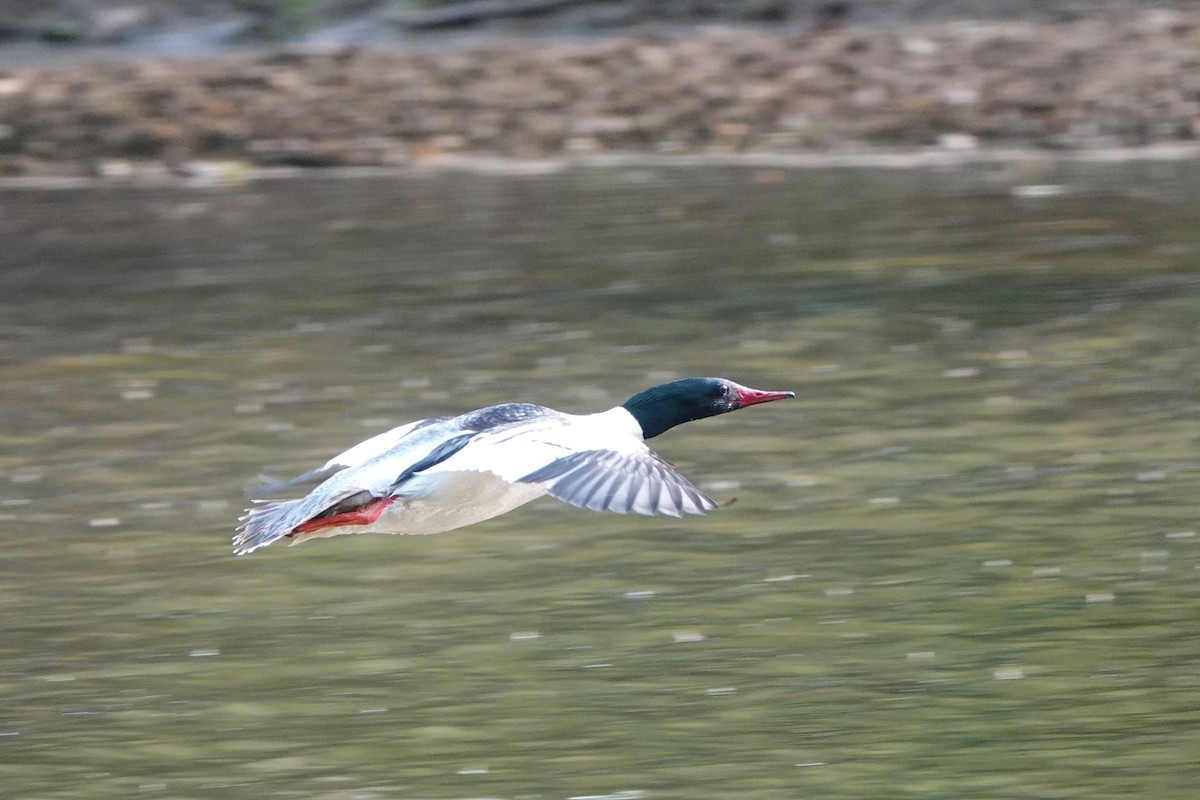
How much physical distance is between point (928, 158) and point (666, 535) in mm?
8676

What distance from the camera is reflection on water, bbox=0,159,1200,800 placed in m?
6.58

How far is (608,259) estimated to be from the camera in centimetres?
1433

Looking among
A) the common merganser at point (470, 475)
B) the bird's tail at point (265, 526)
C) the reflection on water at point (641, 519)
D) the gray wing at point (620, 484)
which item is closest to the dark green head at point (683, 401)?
the common merganser at point (470, 475)

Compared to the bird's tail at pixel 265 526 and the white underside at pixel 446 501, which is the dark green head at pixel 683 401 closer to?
the white underside at pixel 446 501

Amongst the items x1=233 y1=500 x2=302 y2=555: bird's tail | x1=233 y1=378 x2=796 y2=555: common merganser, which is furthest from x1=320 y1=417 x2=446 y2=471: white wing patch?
x1=233 y1=500 x2=302 y2=555: bird's tail

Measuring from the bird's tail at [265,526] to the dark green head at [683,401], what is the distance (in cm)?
121

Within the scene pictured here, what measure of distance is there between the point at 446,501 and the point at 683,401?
1172mm

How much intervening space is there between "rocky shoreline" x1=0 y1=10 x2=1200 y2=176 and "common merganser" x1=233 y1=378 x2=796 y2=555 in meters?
10.6

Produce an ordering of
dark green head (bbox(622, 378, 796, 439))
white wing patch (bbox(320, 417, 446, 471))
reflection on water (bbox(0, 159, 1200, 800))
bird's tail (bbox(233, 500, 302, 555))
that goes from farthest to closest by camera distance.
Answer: dark green head (bbox(622, 378, 796, 439)) < white wing patch (bbox(320, 417, 446, 471)) < bird's tail (bbox(233, 500, 302, 555)) < reflection on water (bbox(0, 159, 1200, 800))

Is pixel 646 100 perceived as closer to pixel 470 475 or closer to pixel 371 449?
pixel 371 449

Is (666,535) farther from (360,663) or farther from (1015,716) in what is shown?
(1015,716)

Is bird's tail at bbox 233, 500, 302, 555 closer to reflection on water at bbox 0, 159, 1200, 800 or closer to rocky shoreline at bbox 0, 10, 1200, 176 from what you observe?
reflection on water at bbox 0, 159, 1200, 800

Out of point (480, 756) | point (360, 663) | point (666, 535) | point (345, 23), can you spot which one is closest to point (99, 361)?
point (666, 535)

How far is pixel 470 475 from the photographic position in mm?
6809
